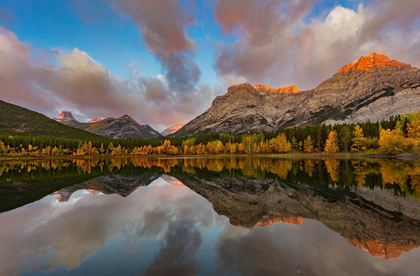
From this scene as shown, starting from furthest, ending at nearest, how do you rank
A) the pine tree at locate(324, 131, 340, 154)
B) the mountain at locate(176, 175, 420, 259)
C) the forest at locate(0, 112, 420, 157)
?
the pine tree at locate(324, 131, 340, 154)
the forest at locate(0, 112, 420, 157)
the mountain at locate(176, 175, 420, 259)

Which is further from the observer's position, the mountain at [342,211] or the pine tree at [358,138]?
the pine tree at [358,138]

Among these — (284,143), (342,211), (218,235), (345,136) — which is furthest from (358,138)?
(218,235)

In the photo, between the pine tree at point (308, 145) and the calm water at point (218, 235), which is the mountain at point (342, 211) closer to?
the calm water at point (218, 235)

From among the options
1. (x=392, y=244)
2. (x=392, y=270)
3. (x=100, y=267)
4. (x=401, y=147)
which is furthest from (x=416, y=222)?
(x=401, y=147)

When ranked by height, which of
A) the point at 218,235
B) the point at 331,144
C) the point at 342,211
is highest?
the point at 331,144

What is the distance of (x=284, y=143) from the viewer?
470 ft

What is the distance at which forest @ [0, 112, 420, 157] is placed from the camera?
331 ft

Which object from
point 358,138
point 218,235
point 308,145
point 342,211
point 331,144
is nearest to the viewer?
point 218,235

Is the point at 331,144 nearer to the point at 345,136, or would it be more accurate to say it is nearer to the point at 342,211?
the point at 345,136

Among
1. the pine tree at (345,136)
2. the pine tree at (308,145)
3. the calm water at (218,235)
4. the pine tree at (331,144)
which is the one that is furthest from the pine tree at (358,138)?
the calm water at (218,235)

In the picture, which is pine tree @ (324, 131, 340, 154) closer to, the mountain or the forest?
the forest

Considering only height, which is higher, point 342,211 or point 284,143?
point 284,143

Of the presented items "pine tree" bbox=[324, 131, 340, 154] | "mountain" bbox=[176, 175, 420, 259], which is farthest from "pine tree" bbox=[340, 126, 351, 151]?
"mountain" bbox=[176, 175, 420, 259]

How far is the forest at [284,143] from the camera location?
10088 cm
